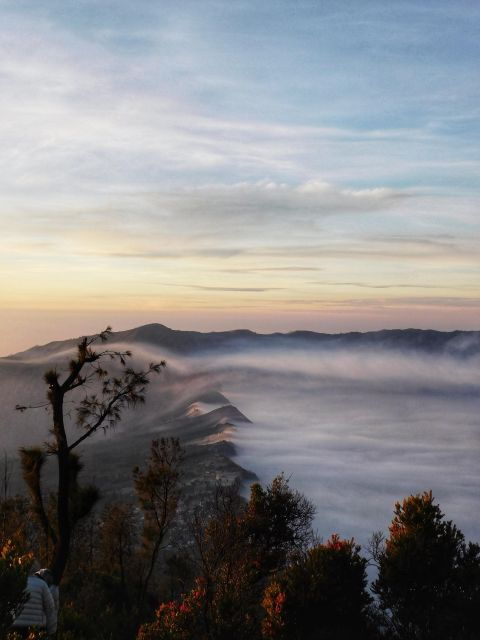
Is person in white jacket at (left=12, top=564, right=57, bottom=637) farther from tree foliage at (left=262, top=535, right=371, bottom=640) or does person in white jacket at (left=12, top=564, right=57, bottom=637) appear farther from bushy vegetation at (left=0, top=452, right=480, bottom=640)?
tree foliage at (left=262, top=535, right=371, bottom=640)

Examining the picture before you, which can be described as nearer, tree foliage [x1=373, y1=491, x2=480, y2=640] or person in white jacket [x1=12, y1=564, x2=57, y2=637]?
person in white jacket [x1=12, y1=564, x2=57, y2=637]

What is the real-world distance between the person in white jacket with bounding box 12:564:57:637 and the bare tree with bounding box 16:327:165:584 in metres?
11.5

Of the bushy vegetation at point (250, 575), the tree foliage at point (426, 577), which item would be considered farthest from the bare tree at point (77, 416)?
the tree foliage at point (426, 577)

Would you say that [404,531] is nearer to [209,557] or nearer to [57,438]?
[209,557]

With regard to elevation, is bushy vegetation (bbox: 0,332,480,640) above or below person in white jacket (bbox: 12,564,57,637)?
below

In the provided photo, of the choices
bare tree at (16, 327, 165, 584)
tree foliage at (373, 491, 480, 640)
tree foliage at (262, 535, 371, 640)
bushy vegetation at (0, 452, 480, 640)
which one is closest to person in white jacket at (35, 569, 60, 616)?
bushy vegetation at (0, 452, 480, 640)

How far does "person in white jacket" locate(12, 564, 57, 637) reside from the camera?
13.1 meters

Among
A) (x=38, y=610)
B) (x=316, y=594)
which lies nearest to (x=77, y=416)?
(x=316, y=594)

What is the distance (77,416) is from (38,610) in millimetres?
13687

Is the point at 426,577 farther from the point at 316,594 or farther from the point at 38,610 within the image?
the point at 38,610

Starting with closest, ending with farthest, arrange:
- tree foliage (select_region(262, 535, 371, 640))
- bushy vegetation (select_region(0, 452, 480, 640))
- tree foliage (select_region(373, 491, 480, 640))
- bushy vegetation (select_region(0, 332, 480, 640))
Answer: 1. bushy vegetation (select_region(0, 332, 480, 640))
2. bushy vegetation (select_region(0, 452, 480, 640))
3. tree foliage (select_region(262, 535, 371, 640))
4. tree foliage (select_region(373, 491, 480, 640))

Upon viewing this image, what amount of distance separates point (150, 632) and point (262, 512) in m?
24.3

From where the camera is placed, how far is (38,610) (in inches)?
520

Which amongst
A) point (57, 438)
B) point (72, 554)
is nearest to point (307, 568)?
point (57, 438)
